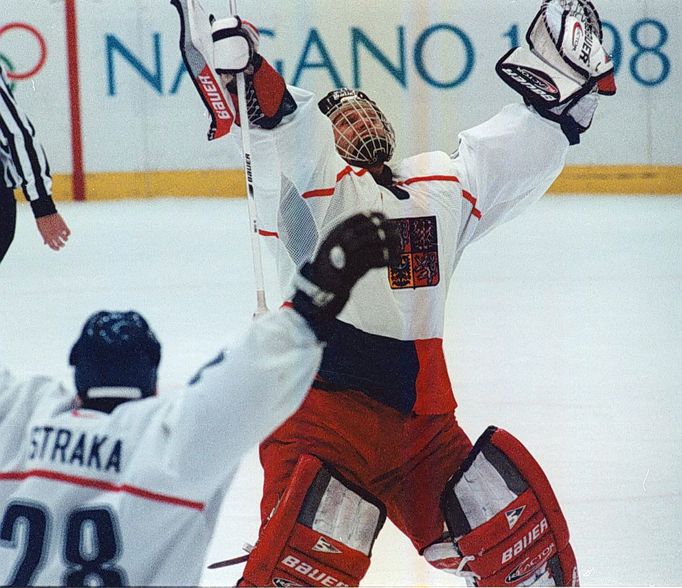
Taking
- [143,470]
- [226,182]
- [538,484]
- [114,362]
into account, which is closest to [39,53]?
[226,182]

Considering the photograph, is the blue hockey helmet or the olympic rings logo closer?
the blue hockey helmet

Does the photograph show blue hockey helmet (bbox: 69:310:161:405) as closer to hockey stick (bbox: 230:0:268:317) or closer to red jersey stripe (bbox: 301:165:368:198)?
hockey stick (bbox: 230:0:268:317)

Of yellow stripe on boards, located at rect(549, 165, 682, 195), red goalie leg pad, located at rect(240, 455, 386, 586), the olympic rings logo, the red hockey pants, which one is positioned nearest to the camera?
red goalie leg pad, located at rect(240, 455, 386, 586)

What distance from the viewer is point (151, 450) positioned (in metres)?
1.38

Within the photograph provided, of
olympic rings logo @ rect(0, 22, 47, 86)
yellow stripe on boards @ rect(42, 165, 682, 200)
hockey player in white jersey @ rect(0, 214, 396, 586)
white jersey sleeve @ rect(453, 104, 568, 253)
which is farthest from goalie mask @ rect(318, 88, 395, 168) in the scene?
yellow stripe on boards @ rect(42, 165, 682, 200)

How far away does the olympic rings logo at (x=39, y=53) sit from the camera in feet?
18.8

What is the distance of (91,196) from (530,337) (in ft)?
8.44

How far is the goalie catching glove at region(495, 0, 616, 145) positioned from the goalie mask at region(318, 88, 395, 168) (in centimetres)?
25

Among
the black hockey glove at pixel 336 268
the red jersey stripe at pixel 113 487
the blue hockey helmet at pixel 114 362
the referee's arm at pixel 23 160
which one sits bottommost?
the red jersey stripe at pixel 113 487

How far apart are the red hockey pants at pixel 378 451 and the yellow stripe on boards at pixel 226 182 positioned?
396 cm

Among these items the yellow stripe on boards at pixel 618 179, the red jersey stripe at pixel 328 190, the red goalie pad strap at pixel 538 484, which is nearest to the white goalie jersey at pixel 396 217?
the red jersey stripe at pixel 328 190

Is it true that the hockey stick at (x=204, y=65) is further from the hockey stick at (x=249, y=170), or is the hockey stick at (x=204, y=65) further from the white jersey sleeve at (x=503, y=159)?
the white jersey sleeve at (x=503, y=159)

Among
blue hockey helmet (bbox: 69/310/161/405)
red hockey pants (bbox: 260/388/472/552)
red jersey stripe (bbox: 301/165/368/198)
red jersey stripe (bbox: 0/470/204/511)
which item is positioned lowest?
A: red hockey pants (bbox: 260/388/472/552)

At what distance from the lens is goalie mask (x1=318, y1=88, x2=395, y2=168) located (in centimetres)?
231
